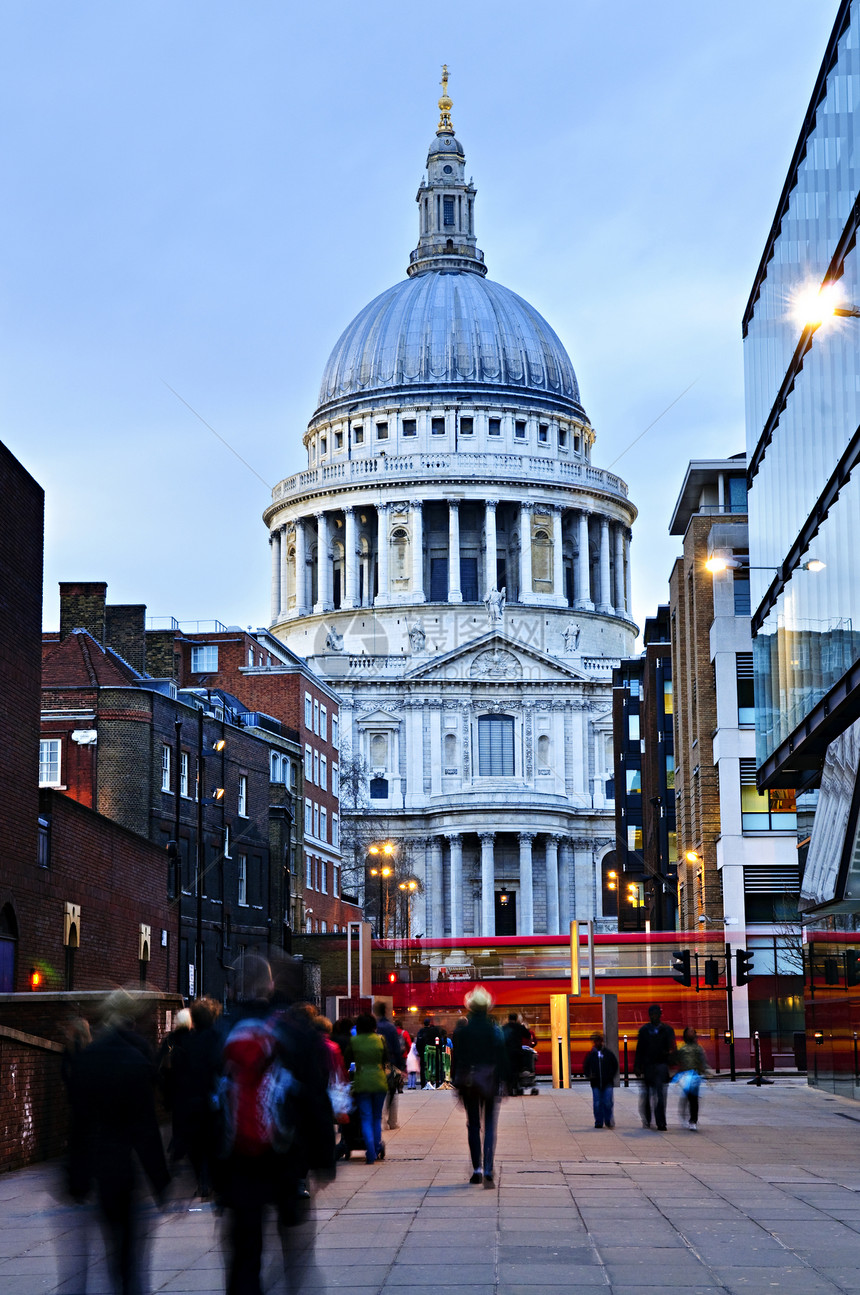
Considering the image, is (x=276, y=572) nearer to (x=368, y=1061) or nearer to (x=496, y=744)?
(x=496, y=744)

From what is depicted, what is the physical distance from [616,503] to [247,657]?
292 feet

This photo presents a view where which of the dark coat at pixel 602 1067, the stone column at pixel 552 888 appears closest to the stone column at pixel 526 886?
the stone column at pixel 552 888

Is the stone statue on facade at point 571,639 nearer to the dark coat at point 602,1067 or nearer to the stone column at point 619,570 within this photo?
the stone column at point 619,570

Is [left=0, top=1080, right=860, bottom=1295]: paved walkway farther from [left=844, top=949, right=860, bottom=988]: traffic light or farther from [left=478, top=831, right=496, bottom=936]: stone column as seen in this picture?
[left=478, top=831, right=496, bottom=936]: stone column

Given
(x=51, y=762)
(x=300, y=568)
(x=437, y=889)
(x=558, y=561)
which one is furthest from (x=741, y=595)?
(x=300, y=568)

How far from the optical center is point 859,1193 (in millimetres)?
18516

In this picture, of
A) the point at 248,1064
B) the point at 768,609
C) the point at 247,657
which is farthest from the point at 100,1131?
the point at 247,657

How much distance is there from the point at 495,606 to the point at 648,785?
72.5 m

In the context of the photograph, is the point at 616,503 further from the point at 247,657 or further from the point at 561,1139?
the point at 561,1139

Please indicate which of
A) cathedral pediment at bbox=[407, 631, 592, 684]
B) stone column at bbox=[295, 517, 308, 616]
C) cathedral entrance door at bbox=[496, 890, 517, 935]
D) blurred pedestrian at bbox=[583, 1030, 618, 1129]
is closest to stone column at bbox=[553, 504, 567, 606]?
cathedral pediment at bbox=[407, 631, 592, 684]

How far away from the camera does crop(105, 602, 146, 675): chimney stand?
226ft

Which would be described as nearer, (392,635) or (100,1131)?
(100,1131)

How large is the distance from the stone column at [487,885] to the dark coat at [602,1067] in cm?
11037

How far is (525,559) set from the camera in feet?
541
